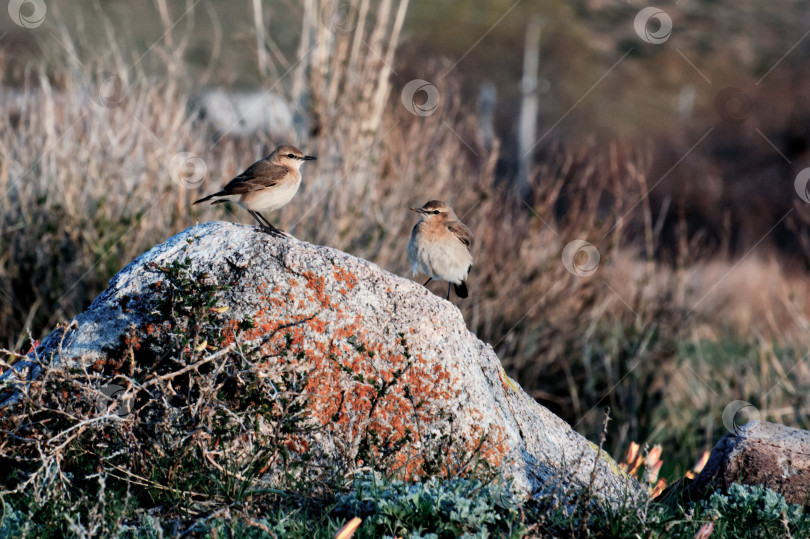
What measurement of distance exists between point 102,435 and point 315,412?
100 centimetres

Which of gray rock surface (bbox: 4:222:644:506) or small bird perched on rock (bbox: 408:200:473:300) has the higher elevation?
small bird perched on rock (bbox: 408:200:473:300)

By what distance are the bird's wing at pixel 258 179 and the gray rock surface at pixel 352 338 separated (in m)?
0.55

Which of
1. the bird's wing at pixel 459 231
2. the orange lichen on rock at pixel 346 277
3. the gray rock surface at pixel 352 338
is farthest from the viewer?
the bird's wing at pixel 459 231

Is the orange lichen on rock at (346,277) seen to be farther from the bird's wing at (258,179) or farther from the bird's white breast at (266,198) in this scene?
the bird's wing at (258,179)

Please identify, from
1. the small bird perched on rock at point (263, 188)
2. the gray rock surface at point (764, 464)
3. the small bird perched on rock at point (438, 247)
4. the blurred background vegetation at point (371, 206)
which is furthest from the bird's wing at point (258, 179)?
the gray rock surface at point (764, 464)

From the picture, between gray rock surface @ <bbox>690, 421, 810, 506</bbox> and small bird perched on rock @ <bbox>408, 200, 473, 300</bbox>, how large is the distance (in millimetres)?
2003

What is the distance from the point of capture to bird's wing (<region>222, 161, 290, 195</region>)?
5.27 metres

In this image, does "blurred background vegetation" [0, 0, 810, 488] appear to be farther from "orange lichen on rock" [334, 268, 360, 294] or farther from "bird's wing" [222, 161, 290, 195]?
"orange lichen on rock" [334, 268, 360, 294]

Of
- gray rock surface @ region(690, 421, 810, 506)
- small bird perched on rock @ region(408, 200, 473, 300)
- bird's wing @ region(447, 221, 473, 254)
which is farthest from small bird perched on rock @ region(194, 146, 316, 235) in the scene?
gray rock surface @ region(690, 421, 810, 506)

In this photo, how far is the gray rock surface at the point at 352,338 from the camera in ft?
14.2

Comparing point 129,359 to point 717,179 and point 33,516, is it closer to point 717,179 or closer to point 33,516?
point 33,516

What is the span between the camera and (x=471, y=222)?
9.20 metres

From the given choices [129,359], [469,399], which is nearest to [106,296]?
[129,359]

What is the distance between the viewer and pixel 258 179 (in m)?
5.30
